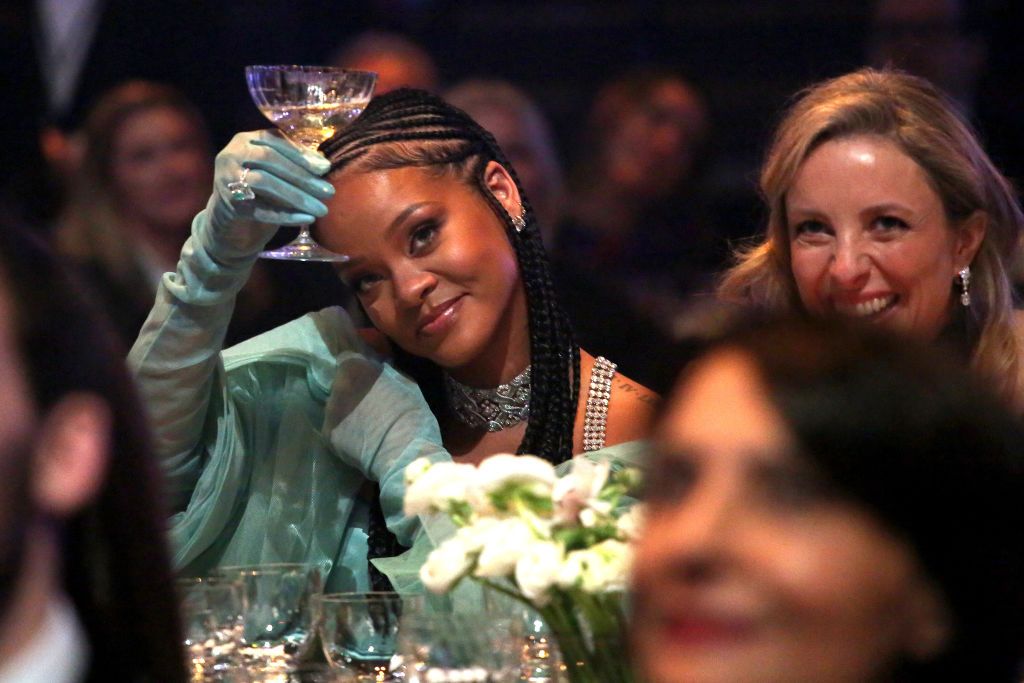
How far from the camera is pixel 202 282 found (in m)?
2.16

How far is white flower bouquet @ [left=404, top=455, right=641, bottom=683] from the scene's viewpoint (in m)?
1.32

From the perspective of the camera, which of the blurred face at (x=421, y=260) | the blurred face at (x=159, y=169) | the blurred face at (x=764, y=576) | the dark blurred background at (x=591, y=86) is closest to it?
the blurred face at (x=764, y=576)

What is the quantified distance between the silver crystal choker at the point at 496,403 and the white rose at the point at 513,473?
0.98 metres

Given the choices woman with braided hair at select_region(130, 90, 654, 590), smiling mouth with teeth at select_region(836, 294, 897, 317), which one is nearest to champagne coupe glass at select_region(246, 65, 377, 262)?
woman with braided hair at select_region(130, 90, 654, 590)

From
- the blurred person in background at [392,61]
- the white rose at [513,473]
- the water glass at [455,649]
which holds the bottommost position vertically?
the water glass at [455,649]

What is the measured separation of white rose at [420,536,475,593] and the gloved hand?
0.83m

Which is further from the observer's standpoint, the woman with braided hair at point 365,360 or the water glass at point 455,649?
the woman with braided hair at point 365,360

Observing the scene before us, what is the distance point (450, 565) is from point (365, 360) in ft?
3.38

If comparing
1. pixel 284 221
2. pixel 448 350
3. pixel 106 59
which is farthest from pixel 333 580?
pixel 106 59

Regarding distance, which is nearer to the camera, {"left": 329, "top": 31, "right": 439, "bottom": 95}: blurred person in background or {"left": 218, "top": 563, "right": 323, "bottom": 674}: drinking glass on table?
{"left": 218, "top": 563, "right": 323, "bottom": 674}: drinking glass on table

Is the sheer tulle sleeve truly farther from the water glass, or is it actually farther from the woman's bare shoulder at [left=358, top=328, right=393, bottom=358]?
the water glass

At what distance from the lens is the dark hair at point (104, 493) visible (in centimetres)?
88

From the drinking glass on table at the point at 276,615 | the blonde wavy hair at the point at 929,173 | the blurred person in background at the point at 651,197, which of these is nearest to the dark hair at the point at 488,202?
the blonde wavy hair at the point at 929,173

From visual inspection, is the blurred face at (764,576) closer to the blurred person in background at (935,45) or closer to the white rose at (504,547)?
the white rose at (504,547)
